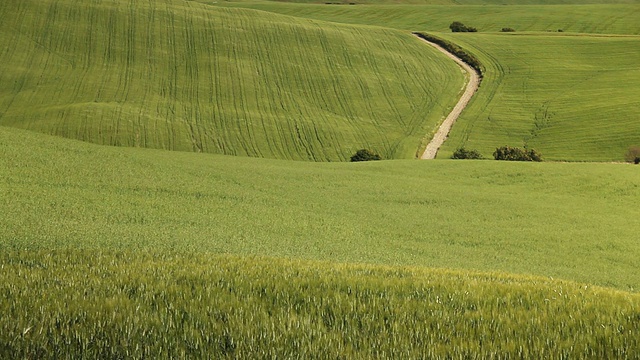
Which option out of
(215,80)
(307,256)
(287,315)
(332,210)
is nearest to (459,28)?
(215,80)

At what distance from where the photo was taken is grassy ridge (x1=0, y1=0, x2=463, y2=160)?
57.8 m

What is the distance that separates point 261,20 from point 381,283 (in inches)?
3403

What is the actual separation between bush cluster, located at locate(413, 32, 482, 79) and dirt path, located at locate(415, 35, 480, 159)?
0.67 m

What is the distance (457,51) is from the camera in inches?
3649

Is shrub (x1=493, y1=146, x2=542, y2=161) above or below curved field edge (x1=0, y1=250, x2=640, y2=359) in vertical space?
below

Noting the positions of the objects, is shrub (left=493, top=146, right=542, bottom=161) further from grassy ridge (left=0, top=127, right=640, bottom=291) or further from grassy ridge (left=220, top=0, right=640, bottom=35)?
grassy ridge (left=220, top=0, right=640, bottom=35)

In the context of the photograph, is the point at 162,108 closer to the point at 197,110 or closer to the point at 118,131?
the point at 197,110

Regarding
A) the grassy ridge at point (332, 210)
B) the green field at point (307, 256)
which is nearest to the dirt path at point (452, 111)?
the green field at point (307, 256)

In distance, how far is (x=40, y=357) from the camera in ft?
15.4

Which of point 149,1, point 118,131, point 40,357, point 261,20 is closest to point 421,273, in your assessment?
point 40,357

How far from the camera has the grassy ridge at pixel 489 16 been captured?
114m

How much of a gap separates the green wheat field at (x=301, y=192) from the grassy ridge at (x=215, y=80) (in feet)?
1.13

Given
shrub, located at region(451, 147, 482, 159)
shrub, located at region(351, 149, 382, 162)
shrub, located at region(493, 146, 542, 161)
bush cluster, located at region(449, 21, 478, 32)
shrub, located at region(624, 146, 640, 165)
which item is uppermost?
shrub, located at region(624, 146, 640, 165)

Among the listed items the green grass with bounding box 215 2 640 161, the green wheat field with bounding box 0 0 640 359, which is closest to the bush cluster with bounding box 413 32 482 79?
the green grass with bounding box 215 2 640 161
